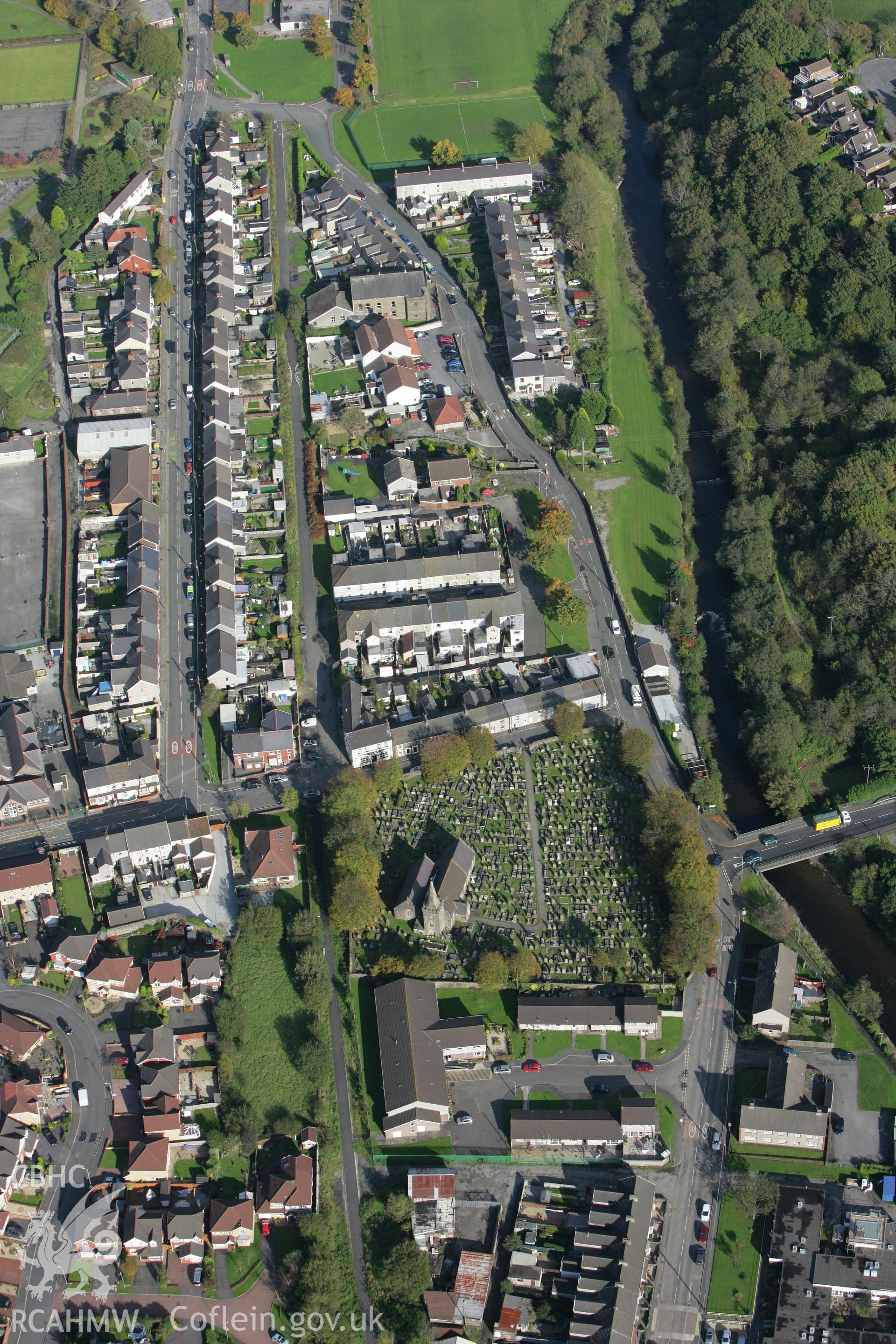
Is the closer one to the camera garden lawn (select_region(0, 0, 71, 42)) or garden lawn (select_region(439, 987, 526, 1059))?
garden lawn (select_region(439, 987, 526, 1059))

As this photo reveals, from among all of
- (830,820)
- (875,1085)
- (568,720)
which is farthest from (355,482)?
(875,1085)

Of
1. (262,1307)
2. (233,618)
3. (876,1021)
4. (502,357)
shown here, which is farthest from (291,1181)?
(502,357)

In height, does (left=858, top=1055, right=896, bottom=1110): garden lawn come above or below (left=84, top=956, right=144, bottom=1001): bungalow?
below

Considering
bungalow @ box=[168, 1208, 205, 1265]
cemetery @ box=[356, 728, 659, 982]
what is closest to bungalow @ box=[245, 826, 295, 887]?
cemetery @ box=[356, 728, 659, 982]

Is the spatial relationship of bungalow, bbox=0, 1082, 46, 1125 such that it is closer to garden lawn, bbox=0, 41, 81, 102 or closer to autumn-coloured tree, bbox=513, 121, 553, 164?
autumn-coloured tree, bbox=513, 121, 553, 164

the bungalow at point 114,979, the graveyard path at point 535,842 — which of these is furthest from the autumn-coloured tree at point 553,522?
the bungalow at point 114,979

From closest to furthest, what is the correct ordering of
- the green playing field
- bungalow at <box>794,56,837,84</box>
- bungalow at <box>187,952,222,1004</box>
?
bungalow at <box>187,952,222,1004</box> < bungalow at <box>794,56,837,84</box> < the green playing field

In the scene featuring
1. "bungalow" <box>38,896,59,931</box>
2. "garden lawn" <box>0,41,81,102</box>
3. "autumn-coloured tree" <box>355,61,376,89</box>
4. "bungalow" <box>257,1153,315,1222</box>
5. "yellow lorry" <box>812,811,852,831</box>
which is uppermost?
"garden lawn" <box>0,41,81,102</box>

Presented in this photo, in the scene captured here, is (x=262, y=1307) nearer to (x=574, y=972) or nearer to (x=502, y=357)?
(x=574, y=972)
